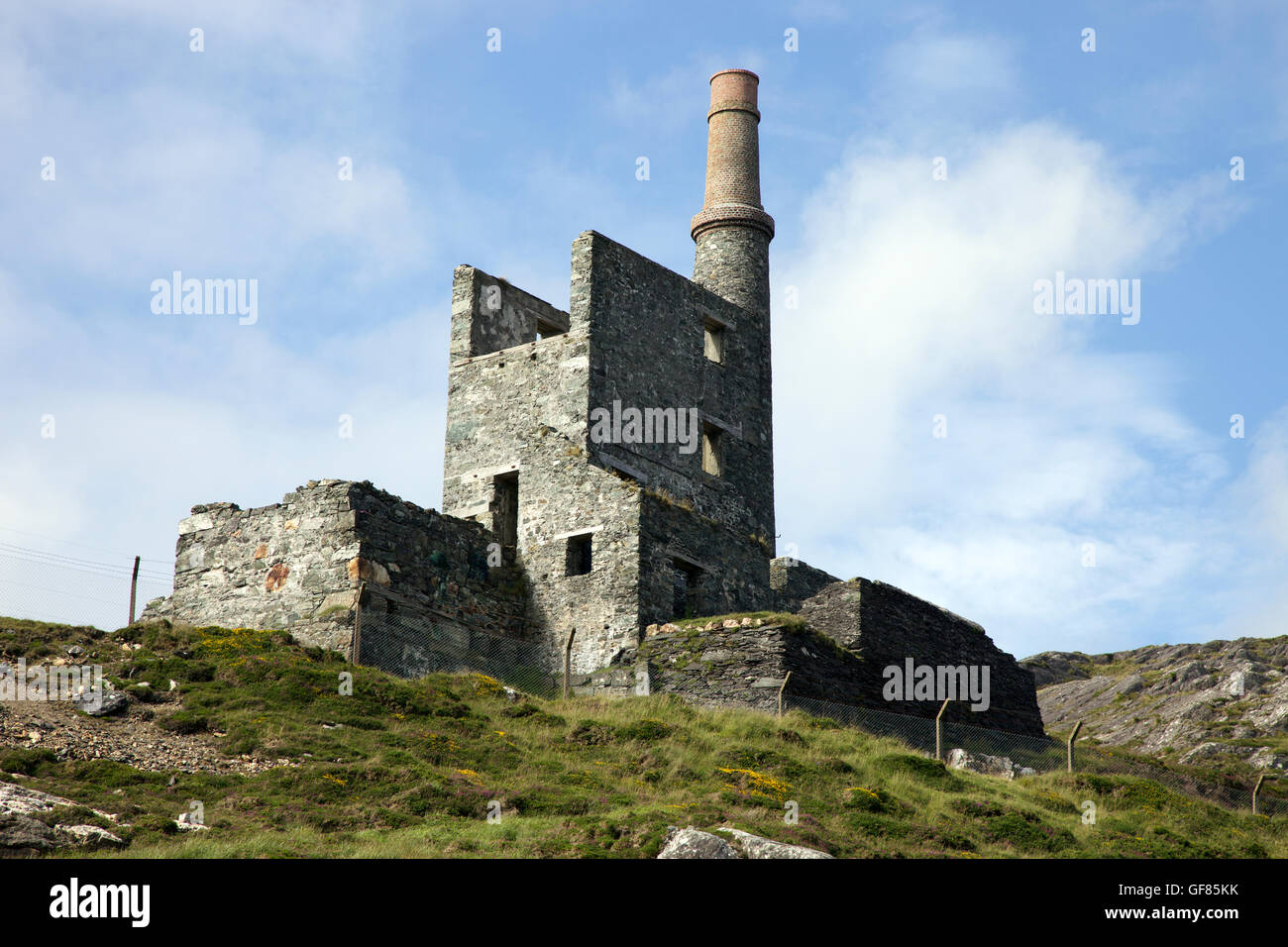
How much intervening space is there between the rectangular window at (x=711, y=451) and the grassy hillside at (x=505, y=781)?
35.3ft

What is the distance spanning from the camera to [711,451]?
37500 millimetres

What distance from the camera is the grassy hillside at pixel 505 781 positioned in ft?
60.7

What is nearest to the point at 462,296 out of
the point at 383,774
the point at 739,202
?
the point at 739,202

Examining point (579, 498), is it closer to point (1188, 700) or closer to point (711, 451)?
point (711, 451)

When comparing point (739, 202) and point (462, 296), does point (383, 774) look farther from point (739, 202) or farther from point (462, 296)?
point (739, 202)

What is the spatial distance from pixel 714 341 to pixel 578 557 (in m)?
9.01

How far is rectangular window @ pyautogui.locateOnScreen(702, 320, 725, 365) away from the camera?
126ft

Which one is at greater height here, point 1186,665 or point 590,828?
point 1186,665

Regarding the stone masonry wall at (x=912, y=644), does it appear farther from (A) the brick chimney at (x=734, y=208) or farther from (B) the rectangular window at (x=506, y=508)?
(A) the brick chimney at (x=734, y=208)

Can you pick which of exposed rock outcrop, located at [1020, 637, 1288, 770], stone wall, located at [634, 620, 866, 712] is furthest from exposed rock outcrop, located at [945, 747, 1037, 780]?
exposed rock outcrop, located at [1020, 637, 1288, 770]

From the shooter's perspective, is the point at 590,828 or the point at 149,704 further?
the point at 149,704

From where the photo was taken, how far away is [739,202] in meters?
41.3
